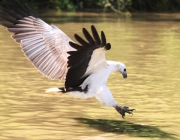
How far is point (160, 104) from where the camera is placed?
672 cm

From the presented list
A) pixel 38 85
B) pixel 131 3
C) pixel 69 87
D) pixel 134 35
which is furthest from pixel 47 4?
pixel 69 87

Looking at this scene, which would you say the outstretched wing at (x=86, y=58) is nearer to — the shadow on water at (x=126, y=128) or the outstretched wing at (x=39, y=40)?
the outstretched wing at (x=39, y=40)

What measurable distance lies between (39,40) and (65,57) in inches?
16.8

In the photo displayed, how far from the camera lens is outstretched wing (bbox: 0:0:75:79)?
593cm

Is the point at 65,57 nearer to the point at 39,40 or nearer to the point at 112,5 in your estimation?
the point at 39,40

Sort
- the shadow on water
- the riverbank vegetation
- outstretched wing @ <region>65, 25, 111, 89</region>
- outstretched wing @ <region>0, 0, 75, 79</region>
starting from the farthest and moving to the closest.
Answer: the riverbank vegetation
outstretched wing @ <region>0, 0, 75, 79</region>
the shadow on water
outstretched wing @ <region>65, 25, 111, 89</region>

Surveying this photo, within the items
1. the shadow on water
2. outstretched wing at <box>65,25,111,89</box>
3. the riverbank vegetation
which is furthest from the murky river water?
the riverbank vegetation

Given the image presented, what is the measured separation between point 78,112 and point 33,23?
111 cm

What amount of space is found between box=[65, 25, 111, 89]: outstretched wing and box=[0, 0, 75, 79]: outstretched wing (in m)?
0.32

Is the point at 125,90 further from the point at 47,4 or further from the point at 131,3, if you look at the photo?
the point at 47,4

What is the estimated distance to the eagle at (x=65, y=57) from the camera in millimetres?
5285

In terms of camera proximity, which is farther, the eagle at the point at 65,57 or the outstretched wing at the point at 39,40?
the outstretched wing at the point at 39,40

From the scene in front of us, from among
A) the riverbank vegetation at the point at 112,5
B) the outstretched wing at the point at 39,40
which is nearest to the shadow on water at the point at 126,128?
the outstretched wing at the point at 39,40

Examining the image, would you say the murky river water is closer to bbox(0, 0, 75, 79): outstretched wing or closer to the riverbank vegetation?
bbox(0, 0, 75, 79): outstretched wing
